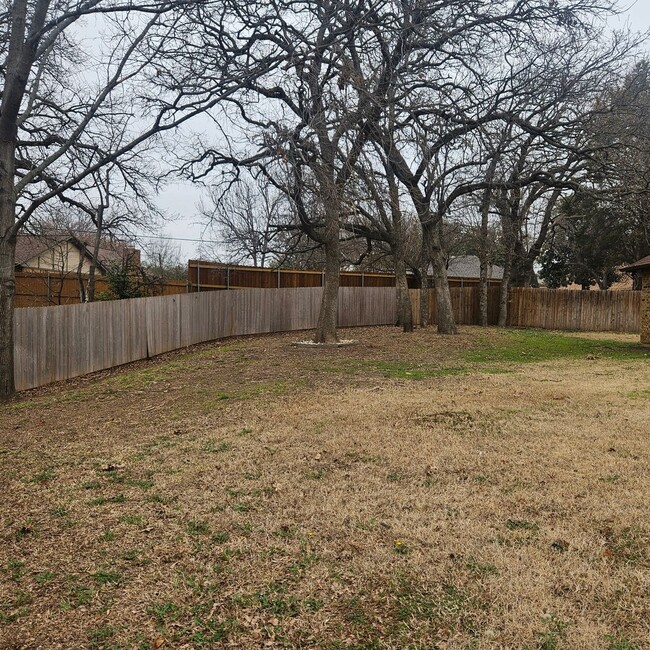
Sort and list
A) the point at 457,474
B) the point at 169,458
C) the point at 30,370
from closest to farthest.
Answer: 1. the point at 457,474
2. the point at 169,458
3. the point at 30,370

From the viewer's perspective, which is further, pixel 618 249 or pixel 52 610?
pixel 618 249

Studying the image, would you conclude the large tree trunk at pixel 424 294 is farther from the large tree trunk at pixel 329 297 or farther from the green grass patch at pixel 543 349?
the large tree trunk at pixel 329 297

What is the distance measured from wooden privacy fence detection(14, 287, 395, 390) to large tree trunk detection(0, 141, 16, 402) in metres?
0.55

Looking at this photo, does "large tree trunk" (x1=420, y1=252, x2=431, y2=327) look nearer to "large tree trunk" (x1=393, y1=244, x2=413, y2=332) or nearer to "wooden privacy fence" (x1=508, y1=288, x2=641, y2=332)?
"large tree trunk" (x1=393, y1=244, x2=413, y2=332)

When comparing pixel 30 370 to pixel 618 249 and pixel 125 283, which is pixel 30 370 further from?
pixel 618 249

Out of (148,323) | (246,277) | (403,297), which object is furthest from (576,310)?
(148,323)

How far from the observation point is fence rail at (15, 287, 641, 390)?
32.7ft

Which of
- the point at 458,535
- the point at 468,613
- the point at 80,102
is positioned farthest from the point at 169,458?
the point at 80,102

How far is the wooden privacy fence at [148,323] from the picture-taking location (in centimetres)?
980

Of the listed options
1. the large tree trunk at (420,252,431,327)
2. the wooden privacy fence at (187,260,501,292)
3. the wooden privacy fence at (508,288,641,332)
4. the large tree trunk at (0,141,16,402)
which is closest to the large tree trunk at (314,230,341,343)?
the wooden privacy fence at (187,260,501,292)

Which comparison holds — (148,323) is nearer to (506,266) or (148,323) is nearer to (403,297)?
(403,297)

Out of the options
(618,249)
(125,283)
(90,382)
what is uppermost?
(618,249)

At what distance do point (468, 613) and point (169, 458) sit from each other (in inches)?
121

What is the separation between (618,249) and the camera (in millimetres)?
25266
